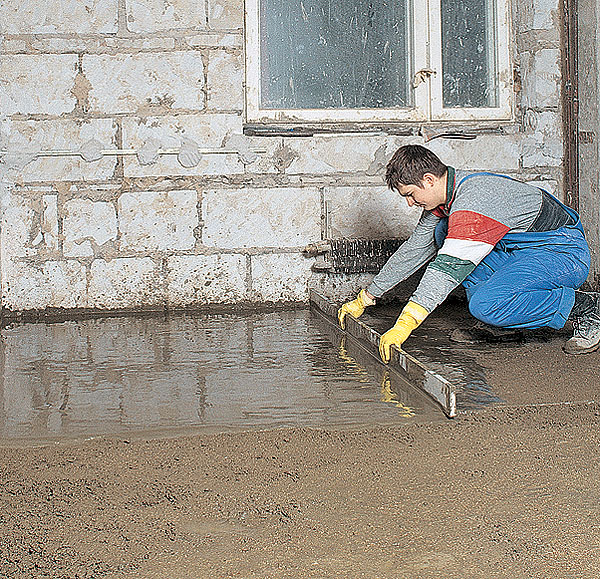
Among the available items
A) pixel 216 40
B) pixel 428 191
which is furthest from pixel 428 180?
pixel 216 40

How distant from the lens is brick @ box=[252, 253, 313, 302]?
4.43m

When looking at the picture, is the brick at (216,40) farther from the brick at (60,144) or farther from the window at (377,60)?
the brick at (60,144)

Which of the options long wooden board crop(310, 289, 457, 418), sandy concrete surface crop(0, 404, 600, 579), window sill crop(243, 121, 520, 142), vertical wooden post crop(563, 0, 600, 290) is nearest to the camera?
sandy concrete surface crop(0, 404, 600, 579)

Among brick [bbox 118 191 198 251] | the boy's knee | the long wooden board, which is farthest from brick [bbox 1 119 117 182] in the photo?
the boy's knee

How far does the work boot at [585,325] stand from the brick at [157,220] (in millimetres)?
2243

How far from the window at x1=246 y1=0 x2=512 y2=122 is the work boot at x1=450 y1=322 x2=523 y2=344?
1692 millimetres

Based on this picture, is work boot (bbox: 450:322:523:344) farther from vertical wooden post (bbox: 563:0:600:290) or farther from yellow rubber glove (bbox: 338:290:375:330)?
vertical wooden post (bbox: 563:0:600:290)

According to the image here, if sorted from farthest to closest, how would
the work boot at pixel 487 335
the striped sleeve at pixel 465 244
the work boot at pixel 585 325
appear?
the work boot at pixel 487 335
the work boot at pixel 585 325
the striped sleeve at pixel 465 244

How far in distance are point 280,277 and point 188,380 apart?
1.91 m

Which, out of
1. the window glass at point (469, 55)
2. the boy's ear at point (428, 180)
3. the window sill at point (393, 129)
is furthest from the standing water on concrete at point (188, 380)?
the window glass at point (469, 55)

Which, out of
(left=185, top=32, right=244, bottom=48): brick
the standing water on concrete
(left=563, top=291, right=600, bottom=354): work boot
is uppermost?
(left=185, top=32, right=244, bottom=48): brick

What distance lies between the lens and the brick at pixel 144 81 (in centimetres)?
424

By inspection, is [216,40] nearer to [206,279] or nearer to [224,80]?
[224,80]

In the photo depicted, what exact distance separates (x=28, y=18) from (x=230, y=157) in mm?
1351
